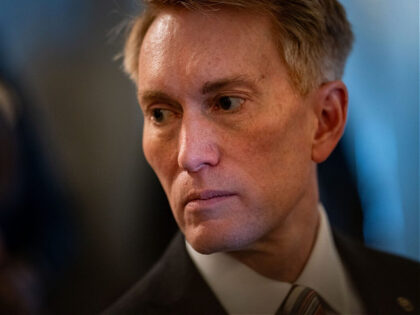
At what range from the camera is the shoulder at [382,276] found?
48.7 inches

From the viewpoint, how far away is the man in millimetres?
1057

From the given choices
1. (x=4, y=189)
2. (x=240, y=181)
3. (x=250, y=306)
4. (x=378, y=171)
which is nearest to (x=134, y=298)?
(x=250, y=306)

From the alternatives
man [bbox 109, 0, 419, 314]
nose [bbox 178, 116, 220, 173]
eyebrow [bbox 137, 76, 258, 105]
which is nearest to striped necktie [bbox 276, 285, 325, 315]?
man [bbox 109, 0, 419, 314]

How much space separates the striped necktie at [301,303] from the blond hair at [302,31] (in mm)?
479

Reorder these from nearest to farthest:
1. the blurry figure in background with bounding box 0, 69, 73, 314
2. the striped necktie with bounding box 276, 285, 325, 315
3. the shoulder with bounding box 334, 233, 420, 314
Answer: the striped necktie with bounding box 276, 285, 325, 315 < the shoulder with bounding box 334, 233, 420, 314 < the blurry figure in background with bounding box 0, 69, 73, 314

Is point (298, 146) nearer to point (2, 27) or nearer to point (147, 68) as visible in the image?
point (147, 68)

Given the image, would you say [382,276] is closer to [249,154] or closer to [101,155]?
[249,154]

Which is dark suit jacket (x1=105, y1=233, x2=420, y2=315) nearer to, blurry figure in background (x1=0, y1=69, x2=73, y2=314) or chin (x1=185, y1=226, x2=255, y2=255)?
chin (x1=185, y1=226, x2=255, y2=255)

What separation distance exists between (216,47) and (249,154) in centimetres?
25

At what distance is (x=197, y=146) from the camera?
1034 millimetres

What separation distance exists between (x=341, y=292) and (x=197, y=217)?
0.44 meters

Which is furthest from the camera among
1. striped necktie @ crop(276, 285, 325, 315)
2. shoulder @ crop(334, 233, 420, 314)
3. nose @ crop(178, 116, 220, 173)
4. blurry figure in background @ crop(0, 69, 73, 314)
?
blurry figure in background @ crop(0, 69, 73, 314)

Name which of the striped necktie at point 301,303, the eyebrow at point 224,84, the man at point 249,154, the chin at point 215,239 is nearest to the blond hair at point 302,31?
the man at point 249,154

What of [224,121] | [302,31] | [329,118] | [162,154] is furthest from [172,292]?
[302,31]
